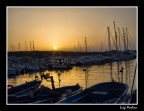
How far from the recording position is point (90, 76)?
483 cm

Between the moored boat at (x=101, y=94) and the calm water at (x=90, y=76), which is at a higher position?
the calm water at (x=90, y=76)

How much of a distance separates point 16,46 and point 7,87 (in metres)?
Answer: 0.35

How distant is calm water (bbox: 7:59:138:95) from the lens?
4.78m

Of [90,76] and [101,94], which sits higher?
[90,76]

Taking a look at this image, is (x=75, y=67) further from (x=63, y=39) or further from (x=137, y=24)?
(x=137, y=24)

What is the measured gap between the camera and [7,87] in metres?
4.71

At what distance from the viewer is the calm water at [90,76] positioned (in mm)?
4775

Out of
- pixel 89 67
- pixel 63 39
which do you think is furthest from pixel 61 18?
pixel 89 67

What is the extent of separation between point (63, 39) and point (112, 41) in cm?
42

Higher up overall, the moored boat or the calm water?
the calm water

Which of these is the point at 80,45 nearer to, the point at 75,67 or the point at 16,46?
the point at 75,67

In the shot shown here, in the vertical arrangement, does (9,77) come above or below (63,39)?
below
